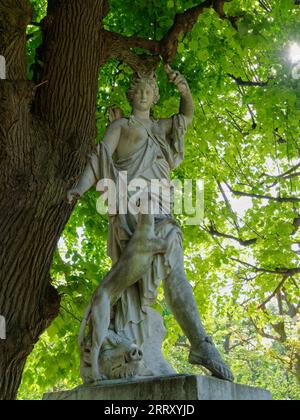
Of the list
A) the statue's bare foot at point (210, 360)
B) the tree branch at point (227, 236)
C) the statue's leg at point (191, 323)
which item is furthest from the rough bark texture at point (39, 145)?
the tree branch at point (227, 236)

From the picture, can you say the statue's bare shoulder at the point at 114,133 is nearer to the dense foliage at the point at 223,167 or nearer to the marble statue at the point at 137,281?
the marble statue at the point at 137,281

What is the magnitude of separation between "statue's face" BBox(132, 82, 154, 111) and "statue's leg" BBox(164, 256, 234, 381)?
4.97 feet

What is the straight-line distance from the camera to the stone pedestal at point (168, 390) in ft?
12.1

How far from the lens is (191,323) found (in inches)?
177

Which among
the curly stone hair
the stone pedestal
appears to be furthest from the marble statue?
the curly stone hair

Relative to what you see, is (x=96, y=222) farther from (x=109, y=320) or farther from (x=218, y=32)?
(x=109, y=320)

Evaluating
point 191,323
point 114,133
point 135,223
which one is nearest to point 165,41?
point 114,133

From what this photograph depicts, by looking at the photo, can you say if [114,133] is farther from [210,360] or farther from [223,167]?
[223,167]

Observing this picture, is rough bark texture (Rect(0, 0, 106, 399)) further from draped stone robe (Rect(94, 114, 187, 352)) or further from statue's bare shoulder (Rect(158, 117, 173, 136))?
statue's bare shoulder (Rect(158, 117, 173, 136))

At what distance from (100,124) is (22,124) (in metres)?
2.77

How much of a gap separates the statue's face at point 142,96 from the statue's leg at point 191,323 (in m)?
1.51

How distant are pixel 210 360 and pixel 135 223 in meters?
1.28

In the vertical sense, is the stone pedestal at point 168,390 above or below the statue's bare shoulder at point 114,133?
below
